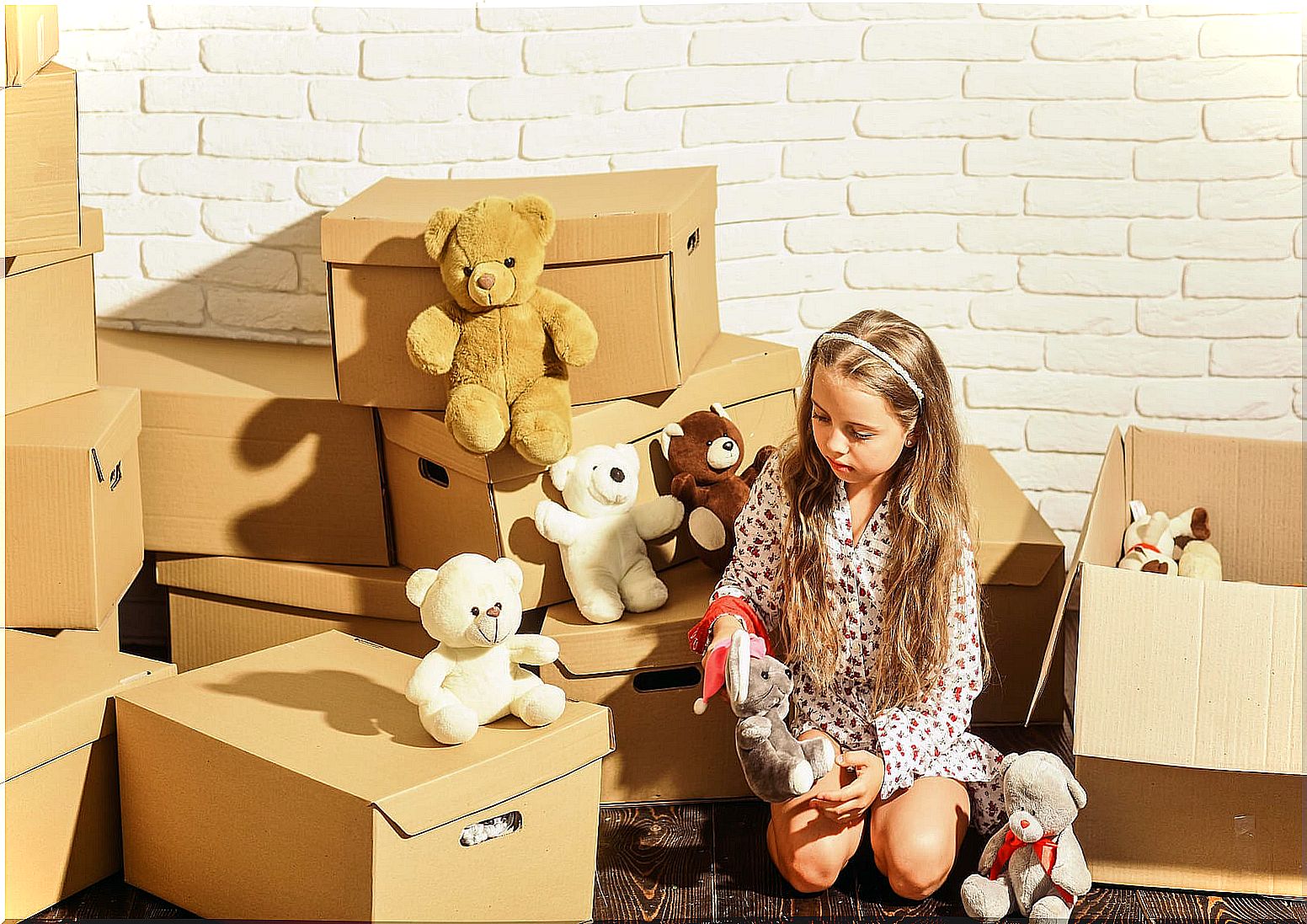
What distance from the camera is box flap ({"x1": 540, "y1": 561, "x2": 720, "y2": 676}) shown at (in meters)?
1.69

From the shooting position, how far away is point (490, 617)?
1.40 m

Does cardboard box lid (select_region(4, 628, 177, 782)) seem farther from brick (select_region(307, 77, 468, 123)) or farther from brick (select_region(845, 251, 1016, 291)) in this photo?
brick (select_region(845, 251, 1016, 291))

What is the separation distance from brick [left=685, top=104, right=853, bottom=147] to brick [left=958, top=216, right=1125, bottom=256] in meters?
0.29

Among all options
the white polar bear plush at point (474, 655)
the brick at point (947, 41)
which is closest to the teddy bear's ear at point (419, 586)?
the white polar bear plush at point (474, 655)

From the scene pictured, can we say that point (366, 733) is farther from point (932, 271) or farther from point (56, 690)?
point (932, 271)

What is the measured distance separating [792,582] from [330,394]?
2.52 feet

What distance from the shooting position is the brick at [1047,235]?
2.24 m

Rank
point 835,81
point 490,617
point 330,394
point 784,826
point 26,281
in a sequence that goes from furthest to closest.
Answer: point 835,81
point 330,394
point 26,281
point 784,826
point 490,617

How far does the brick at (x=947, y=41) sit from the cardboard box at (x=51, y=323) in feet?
4.31

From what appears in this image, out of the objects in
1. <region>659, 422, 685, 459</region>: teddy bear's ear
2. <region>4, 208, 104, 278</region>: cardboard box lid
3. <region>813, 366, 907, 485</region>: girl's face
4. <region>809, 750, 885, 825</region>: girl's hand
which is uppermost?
<region>4, 208, 104, 278</region>: cardboard box lid

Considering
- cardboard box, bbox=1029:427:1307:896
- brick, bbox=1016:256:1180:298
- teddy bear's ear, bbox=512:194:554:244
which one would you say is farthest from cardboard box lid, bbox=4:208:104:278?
brick, bbox=1016:256:1180:298

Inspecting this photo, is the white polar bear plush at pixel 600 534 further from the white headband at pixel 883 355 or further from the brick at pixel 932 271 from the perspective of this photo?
the brick at pixel 932 271

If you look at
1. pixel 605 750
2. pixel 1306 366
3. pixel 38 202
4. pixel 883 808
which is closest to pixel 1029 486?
pixel 1306 366

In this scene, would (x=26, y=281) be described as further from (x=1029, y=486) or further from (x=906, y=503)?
(x=1029, y=486)
